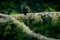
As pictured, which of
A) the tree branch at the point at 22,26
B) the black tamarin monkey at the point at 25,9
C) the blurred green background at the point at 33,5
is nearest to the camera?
the tree branch at the point at 22,26

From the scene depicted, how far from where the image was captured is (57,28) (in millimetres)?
2078

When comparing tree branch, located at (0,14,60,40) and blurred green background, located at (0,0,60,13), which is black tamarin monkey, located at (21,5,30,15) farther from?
tree branch, located at (0,14,60,40)

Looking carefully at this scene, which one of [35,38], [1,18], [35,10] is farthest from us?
[35,10]

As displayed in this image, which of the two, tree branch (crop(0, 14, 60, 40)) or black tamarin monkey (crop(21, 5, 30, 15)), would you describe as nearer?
tree branch (crop(0, 14, 60, 40))

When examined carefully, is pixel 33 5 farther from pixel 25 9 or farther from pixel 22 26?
pixel 22 26

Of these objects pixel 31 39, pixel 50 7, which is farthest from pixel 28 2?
pixel 31 39

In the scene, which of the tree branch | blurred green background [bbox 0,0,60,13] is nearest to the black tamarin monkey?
blurred green background [bbox 0,0,60,13]

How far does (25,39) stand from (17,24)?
202 millimetres

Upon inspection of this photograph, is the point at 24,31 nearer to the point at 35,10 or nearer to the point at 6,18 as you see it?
the point at 6,18

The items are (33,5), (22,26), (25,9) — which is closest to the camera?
(22,26)

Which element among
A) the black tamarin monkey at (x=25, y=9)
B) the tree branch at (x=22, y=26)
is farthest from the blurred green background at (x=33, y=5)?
the tree branch at (x=22, y=26)

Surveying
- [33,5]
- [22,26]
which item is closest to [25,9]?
[33,5]

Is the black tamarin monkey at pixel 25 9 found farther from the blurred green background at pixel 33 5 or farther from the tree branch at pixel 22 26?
the tree branch at pixel 22 26

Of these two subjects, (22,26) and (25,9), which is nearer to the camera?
(22,26)
